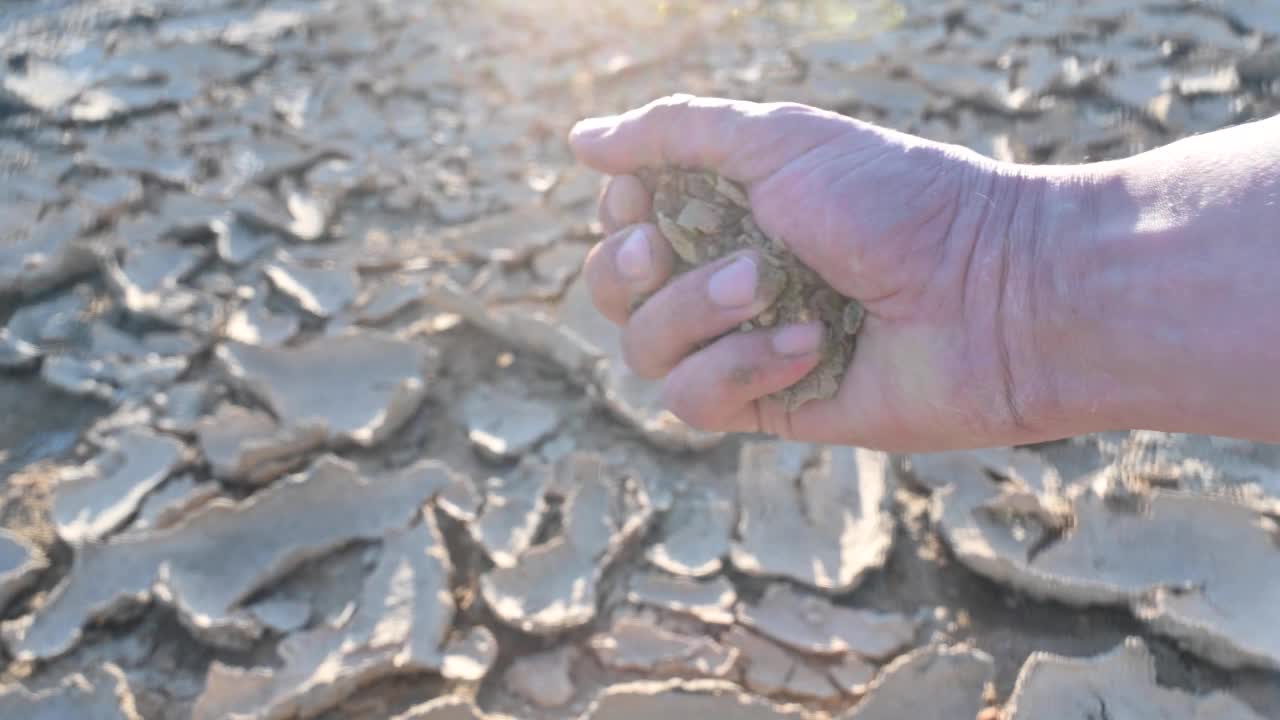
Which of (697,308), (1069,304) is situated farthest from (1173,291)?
(697,308)

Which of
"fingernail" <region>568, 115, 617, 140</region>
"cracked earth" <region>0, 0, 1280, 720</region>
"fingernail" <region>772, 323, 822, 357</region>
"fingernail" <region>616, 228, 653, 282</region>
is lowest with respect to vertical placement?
"cracked earth" <region>0, 0, 1280, 720</region>

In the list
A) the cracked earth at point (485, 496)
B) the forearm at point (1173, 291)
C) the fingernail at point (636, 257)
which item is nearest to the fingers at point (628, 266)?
the fingernail at point (636, 257)

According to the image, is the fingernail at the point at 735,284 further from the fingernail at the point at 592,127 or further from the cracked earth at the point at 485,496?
the cracked earth at the point at 485,496

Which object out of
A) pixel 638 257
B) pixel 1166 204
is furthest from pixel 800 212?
pixel 1166 204

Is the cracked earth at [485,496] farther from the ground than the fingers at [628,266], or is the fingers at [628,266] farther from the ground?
the fingers at [628,266]

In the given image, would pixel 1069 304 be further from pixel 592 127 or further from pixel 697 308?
pixel 592 127

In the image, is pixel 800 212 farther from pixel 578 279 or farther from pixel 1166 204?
pixel 578 279

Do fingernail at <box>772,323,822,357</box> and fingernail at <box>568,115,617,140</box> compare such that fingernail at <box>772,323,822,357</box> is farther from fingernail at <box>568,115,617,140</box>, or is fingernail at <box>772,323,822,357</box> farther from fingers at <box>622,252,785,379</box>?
fingernail at <box>568,115,617,140</box>

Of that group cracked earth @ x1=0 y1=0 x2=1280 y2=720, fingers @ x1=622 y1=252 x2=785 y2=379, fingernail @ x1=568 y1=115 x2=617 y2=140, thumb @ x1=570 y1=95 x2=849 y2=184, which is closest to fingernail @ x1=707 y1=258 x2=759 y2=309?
fingers @ x1=622 y1=252 x2=785 y2=379
